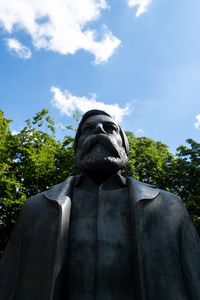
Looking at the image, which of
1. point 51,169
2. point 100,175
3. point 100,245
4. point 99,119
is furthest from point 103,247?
point 51,169

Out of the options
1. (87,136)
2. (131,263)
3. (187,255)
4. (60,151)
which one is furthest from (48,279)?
(60,151)

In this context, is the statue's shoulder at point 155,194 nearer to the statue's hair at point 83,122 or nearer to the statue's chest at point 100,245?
the statue's chest at point 100,245

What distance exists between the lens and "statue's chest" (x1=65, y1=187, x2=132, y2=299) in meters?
2.56

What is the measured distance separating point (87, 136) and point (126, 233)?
156 centimetres

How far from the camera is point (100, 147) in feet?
11.8

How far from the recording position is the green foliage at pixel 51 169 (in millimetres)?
12672

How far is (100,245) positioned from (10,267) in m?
1.04

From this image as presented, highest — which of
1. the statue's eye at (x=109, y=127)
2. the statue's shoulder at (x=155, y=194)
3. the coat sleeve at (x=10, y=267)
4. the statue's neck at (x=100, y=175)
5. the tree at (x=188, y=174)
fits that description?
the tree at (x=188, y=174)

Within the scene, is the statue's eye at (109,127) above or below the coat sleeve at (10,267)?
above

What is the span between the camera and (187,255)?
267cm

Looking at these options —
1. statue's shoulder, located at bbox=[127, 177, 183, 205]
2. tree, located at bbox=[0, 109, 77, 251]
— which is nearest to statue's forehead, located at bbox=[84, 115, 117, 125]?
statue's shoulder, located at bbox=[127, 177, 183, 205]

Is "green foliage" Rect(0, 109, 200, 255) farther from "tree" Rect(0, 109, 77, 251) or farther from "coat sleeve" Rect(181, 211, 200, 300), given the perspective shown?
"coat sleeve" Rect(181, 211, 200, 300)

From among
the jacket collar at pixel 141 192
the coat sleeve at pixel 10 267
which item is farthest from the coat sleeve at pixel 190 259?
the coat sleeve at pixel 10 267

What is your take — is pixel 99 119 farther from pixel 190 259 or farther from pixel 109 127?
pixel 190 259
